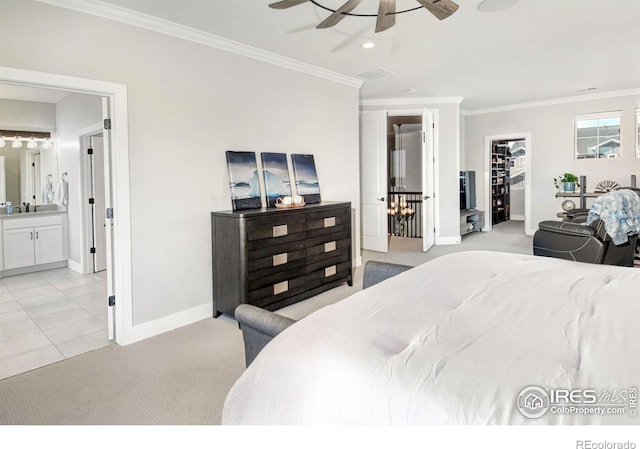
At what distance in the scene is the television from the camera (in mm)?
8055

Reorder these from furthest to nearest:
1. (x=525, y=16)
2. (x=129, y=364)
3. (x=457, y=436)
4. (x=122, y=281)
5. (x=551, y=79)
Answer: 1. (x=551, y=79)
2. (x=525, y=16)
3. (x=122, y=281)
4. (x=129, y=364)
5. (x=457, y=436)

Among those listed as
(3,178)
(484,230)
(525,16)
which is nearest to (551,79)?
(525,16)

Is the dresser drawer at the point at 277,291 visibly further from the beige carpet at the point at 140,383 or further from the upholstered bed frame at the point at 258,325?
the upholstered bed frame at the point at 258,325

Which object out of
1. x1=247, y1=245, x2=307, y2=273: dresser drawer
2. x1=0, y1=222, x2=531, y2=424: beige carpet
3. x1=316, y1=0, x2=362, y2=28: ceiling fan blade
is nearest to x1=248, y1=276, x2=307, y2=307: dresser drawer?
x1=247, y1=245, x2=307, y2=273: dresser drawer

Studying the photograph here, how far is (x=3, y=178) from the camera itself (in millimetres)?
5680

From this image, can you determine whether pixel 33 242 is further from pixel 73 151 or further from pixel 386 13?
pixel 386 13

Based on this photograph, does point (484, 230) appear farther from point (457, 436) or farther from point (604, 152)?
point (457, 436)

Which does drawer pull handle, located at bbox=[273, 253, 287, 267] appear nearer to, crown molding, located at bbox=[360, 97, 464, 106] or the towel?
crown molding, located at bbox=[360, 97, 464, 106]

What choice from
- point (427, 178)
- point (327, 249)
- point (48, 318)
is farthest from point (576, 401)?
point (427, 178)

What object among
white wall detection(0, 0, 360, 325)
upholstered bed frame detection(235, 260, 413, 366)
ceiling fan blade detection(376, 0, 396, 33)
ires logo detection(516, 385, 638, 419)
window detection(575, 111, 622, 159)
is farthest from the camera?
window detection(575, 111, 622, 159)

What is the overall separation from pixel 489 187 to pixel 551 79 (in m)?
3.16

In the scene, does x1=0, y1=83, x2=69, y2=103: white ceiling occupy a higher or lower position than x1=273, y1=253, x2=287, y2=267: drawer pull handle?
higher

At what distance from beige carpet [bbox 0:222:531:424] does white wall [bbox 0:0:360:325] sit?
414 millimetres

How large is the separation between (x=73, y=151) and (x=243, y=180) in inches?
130
